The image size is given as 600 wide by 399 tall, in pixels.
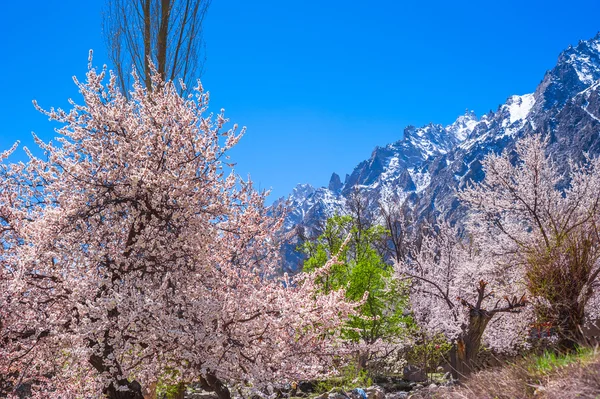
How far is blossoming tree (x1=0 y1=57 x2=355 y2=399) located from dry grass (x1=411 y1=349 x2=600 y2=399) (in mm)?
2090

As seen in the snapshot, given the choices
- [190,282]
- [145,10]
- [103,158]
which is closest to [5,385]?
[190,282]

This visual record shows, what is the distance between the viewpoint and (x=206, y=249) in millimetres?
6195

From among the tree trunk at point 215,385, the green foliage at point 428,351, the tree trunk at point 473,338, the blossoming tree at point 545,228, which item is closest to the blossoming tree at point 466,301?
the tree trunk at point 473,338

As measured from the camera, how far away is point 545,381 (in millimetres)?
5199

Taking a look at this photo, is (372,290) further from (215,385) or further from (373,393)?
(215,385)

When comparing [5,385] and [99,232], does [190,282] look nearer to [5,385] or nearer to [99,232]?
[99,232]

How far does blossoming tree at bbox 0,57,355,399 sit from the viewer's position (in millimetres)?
5742

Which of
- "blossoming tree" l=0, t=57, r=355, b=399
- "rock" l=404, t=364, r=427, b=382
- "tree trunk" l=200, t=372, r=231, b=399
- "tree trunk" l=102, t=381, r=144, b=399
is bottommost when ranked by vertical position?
"rock" l=404, t=364, r=427, b=382

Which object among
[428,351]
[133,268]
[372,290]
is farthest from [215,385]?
[428,351]

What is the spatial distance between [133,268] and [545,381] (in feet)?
16.3

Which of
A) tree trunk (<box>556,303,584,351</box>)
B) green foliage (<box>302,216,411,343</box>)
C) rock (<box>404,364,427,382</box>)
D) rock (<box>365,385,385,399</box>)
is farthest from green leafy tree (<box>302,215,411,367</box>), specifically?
tree trunk (<box>556,303,584,351</box>)

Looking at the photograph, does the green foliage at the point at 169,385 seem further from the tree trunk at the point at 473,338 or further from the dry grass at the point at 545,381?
the tree trunk at the point at 473,338

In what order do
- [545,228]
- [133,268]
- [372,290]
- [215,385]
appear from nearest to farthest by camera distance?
1. [133,268]
2. [215,385]
3. [545,228]
4. [372,290]

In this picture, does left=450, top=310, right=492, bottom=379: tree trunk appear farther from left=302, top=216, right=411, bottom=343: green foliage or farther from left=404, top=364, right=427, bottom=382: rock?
left=404, top=364, right=427, bottom=382: rock
